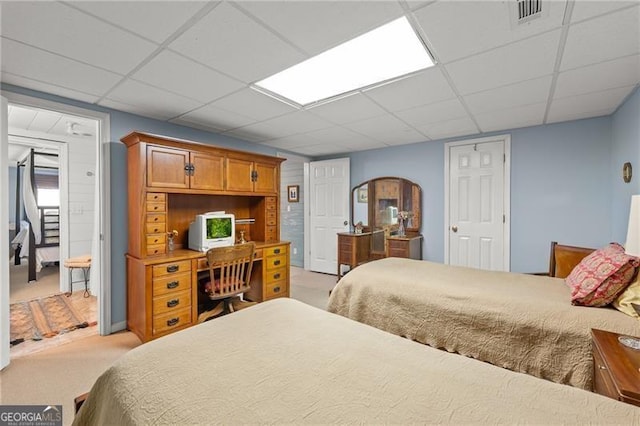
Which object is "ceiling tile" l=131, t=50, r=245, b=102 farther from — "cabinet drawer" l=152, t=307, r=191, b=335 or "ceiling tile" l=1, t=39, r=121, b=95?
"cabinet drawer" l=152, t=307, r=191, b=335

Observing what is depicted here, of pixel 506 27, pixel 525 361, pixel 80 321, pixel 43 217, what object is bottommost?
pixel 80 321

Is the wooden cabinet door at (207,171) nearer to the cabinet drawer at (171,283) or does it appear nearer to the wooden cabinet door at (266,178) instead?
the wooden cabinet door at (266,178)

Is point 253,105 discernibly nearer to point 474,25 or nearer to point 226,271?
point 226,271

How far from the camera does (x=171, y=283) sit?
2.74 meters

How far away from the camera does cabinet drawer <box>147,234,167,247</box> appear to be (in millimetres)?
2828

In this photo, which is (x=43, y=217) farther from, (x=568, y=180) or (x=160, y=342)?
(x=568, y=180)

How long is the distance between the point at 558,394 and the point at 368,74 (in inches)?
85.9

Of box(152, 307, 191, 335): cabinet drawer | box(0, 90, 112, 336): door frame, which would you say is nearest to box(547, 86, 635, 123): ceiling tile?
box(152, 307, 191, 335): cabinet drawer

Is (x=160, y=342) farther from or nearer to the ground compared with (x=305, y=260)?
farther from the ground

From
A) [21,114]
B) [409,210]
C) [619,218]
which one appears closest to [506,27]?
[619,218]

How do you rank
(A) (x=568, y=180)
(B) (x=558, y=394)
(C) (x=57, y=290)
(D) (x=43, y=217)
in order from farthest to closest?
(D) (x=43, y=217), (C) (x=57, y=290), (A) (x=568, y=180), (B) (x=558, y=394)

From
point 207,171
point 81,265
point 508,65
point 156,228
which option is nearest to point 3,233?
point 156,228

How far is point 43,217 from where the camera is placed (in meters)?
5.29

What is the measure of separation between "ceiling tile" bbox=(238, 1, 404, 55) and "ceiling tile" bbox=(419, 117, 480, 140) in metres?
2.21
